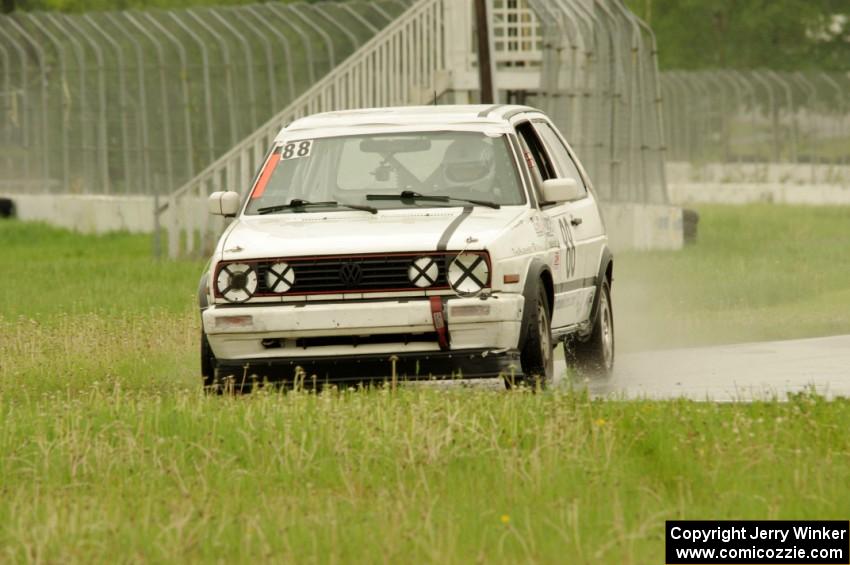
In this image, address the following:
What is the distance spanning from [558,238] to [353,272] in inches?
71.7

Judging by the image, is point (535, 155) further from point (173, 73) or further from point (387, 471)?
point (173, 73)

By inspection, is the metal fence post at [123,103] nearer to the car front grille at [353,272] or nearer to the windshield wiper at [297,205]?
the windshield wiper at [297,205]

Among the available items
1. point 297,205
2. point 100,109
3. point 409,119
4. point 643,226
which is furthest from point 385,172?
point 100,109

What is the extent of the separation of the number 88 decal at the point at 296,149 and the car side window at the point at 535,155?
51.4 inches

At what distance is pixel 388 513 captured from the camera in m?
7.33

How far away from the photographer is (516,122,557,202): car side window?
1235 centimetres

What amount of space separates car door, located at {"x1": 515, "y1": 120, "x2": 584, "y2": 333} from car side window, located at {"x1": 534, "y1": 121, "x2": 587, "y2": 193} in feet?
0.64

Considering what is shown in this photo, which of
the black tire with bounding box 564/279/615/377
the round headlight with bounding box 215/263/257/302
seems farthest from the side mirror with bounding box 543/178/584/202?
the round headlight with bounding box 215/263/257/302

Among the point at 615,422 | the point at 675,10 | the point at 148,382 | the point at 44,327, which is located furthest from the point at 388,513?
the point at 675,10

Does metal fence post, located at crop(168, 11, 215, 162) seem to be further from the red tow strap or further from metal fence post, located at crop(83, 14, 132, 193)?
the red tow strap

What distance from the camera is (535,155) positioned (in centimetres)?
1290

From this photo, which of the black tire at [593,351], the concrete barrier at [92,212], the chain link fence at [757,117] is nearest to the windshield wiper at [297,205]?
the black tire at [593,351]

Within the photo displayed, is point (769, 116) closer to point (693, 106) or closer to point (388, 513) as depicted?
point (693, 106)

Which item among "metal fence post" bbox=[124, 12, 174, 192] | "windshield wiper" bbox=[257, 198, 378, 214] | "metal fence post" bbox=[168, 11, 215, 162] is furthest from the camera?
"metal fence post" bbox=[124, 12, 174, 192]
